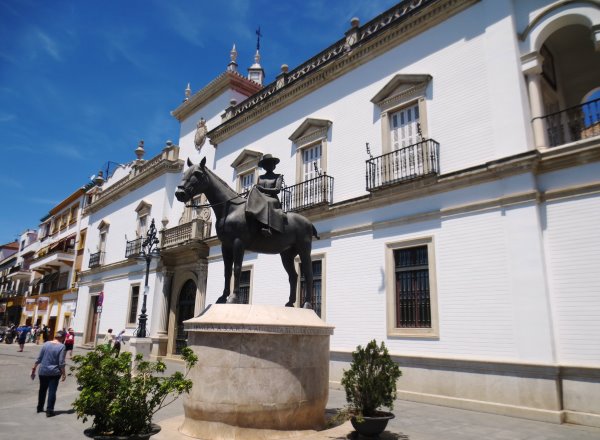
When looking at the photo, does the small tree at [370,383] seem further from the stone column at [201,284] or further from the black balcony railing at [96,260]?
the black balcony railing at [96,260]

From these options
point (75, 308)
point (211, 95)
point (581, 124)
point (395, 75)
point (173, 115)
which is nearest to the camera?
point (581, 124)

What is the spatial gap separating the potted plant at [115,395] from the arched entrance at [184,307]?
674 inches

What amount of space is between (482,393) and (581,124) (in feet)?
21.4

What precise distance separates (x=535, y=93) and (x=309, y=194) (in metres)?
7.46

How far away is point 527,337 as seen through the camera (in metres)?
8.69

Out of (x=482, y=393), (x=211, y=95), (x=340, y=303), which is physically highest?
(x=211, y=95)

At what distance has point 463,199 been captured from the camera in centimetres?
1055

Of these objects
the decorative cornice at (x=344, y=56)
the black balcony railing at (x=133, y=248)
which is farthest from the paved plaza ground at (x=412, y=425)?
the black balcony railing at (x=133, y=248)

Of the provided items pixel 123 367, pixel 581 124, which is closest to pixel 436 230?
pixel 581 124

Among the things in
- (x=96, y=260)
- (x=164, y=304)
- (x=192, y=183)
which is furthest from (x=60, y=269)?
(x=192, y=183)

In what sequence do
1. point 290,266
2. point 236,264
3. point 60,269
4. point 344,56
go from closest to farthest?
point 236,264 → point 290,266 → point 344,56 → point 60,269

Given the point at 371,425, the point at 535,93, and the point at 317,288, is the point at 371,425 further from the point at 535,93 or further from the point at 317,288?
the point at 535,93

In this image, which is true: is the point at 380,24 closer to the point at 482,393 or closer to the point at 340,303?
the point at 340,303

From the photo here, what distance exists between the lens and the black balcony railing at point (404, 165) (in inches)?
447
